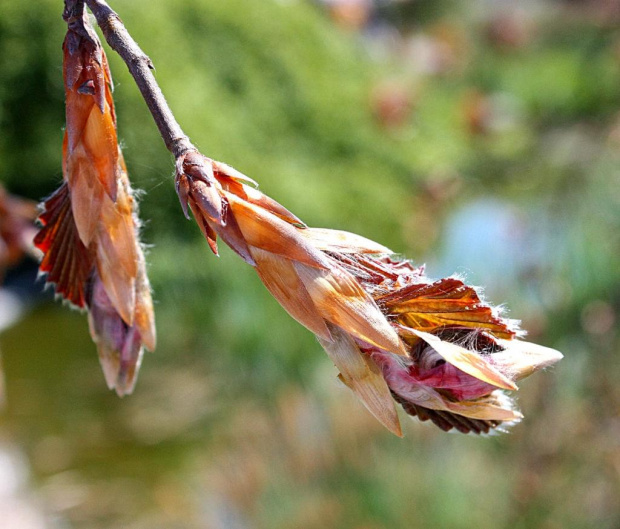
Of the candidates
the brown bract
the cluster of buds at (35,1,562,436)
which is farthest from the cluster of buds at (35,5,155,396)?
the brown bract

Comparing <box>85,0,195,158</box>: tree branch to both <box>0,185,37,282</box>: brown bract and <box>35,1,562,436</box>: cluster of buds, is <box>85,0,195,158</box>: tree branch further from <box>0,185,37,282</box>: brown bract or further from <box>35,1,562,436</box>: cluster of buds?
<box>0,185,37,282</box>: brown bract

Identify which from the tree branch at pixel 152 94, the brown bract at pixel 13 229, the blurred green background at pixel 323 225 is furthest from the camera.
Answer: the blurred green background at pixel 323 225

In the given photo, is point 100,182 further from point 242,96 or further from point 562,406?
point 242,96

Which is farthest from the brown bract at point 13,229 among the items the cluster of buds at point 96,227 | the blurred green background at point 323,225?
the cluster of buds at point 96,227

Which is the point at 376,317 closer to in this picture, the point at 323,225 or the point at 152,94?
the point at 152,94

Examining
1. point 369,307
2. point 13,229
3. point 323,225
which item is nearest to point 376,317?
point 369,307

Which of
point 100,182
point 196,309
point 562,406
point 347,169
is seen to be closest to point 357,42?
point 347,169

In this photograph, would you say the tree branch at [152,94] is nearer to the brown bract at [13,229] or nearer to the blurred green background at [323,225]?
the blurred green background at [323,225]
